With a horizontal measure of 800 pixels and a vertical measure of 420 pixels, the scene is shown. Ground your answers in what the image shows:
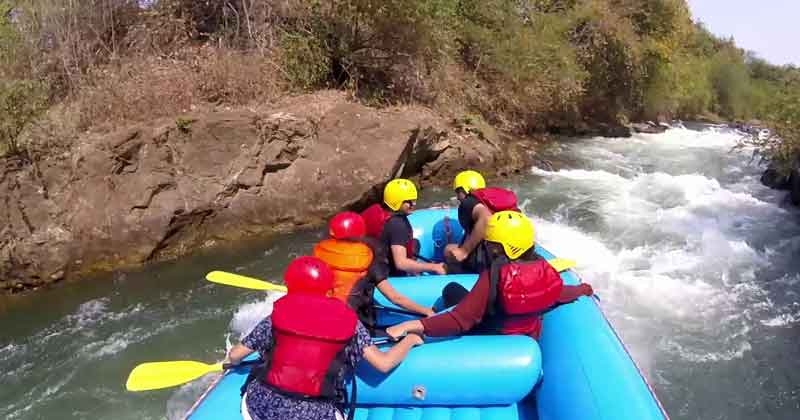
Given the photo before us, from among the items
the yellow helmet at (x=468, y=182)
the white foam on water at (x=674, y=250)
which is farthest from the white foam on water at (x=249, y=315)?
the white foam on water at (x=674, y=250)

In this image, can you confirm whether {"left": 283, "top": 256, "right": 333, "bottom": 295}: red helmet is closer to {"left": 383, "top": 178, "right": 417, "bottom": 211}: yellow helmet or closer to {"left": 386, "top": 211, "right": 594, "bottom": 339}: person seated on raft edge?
{"left": 386, "top": 211, "right": 594, "bottom": 339}: person seated on raft edge

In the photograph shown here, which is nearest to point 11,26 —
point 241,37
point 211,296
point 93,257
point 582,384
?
point 241,37

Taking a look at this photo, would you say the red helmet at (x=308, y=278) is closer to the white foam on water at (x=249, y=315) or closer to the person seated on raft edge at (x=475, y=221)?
the person seated on raft edge at (x=475, y=221)

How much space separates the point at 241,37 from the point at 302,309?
27.2 ft

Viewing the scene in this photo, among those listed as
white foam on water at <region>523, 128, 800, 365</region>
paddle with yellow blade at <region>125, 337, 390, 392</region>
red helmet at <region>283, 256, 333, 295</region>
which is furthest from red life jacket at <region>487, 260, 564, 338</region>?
white foam on water at <region>523, 128, 800, 365</region>

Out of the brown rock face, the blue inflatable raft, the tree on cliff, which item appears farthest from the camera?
the tree on cliff

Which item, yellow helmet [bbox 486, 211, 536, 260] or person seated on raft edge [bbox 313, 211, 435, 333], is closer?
yellow helmet [bbox 486, 211, 536, 260]

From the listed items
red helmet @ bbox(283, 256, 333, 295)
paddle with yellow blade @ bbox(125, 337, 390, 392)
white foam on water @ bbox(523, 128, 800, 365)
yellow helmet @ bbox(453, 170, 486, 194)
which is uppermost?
red helmet @ bbox(283, 256, 333, 295)

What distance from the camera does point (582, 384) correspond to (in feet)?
8.36

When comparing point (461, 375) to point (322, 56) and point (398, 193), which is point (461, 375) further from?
point (322, 56)

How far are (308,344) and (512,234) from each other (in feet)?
3.87

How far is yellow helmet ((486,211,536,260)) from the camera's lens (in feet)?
9.26

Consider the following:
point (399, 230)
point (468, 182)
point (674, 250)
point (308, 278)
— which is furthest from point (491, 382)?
point (674, 250)

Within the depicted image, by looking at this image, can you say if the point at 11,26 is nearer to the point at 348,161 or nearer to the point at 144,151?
the point at 144,151
